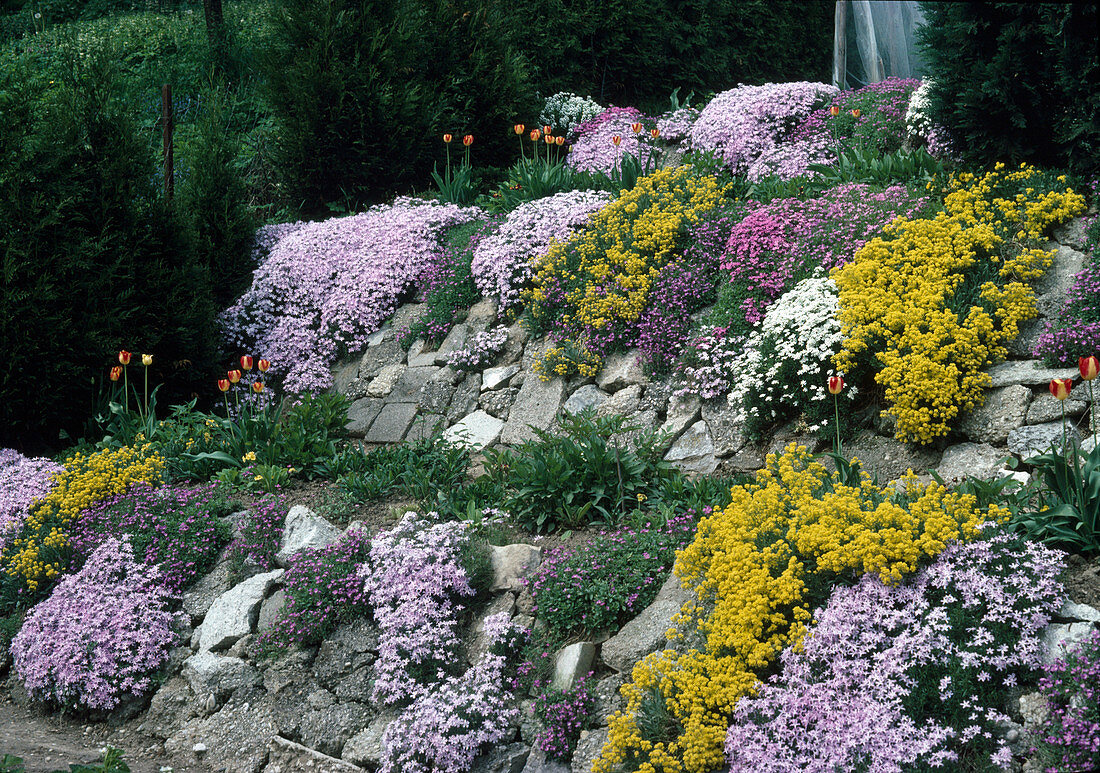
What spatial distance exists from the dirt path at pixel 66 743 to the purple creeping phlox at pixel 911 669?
3.20 meters

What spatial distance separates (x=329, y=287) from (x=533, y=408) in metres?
3.09

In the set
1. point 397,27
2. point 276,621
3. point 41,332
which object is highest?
point 397,27

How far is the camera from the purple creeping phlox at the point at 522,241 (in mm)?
8125

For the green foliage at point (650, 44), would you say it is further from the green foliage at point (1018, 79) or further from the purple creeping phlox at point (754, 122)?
the green foliage at point (1018, 79)

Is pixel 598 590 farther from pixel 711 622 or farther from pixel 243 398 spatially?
pixel 243 398

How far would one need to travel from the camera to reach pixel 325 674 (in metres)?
5.08

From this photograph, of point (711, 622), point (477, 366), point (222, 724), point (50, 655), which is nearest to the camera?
point (711, 622)

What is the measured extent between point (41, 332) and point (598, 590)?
5527mm

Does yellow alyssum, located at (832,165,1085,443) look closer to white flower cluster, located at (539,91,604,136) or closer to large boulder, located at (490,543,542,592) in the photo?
large boulder, located at (490,543,542,592)

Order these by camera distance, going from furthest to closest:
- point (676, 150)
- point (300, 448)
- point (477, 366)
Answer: point (676, 150)
point (477, 366)
point (300, 448)

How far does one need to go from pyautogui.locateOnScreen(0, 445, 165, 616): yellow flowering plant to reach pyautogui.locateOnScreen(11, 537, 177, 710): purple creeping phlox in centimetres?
34

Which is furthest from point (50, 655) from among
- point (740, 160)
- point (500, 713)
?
point (740, 160)

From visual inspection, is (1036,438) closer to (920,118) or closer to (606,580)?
(606,580)

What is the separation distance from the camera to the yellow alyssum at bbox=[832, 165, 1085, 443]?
5.09 meters
